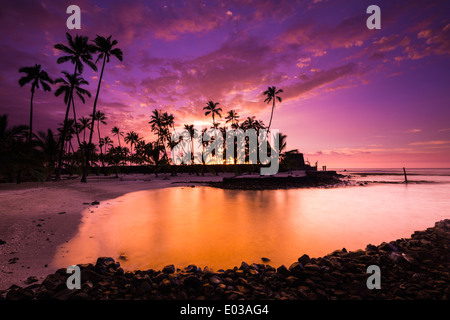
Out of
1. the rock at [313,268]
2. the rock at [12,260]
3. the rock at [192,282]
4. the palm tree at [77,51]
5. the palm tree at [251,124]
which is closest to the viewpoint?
the rock at [192,282]

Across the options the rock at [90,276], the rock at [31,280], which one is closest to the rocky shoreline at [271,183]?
the rock at [90,276]

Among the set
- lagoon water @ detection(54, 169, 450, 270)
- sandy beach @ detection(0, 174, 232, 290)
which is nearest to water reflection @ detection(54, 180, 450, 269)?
lagoon water @ detection(54, 169, 450, 270)

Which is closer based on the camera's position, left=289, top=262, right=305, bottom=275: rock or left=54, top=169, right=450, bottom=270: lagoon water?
left=289, top=262, right=305, bottom=275: rock

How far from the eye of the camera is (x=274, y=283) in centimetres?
413

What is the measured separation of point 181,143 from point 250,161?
60.6 ft

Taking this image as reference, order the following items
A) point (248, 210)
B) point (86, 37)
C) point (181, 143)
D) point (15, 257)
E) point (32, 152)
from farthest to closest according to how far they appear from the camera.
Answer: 1. point (181, 143)
2. point (86, 37)
3. point (32, 152)
4. point (248, 210)
5. point (15, 257)

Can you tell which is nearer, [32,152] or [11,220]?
[11,220]

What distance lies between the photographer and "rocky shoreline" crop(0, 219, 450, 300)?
12.0 feet

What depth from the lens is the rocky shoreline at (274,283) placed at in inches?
143

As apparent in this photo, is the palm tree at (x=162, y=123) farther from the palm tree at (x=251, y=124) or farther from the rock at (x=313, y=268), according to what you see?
the rock at (x=313, y=268)

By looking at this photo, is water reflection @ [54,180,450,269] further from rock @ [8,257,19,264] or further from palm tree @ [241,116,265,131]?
palm tree @ [241,116,265,131]
